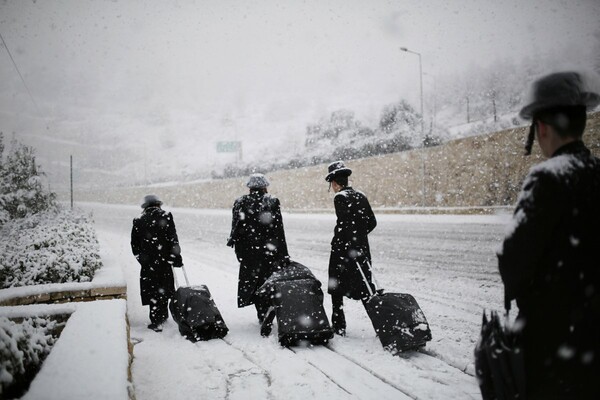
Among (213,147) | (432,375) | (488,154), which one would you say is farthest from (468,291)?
(213,147)

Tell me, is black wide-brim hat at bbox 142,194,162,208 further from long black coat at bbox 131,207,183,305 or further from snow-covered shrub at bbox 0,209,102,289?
snow-covered shrub at bbox 0,209,102,289

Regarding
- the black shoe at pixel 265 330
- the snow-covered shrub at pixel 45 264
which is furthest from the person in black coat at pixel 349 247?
the snow-covered shrub at pixel 45 264

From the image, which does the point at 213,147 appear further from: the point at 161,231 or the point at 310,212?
the point at 161,231

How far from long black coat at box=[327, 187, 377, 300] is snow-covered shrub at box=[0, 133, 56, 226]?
1271 centimetres

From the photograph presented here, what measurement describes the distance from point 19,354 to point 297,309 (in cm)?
269

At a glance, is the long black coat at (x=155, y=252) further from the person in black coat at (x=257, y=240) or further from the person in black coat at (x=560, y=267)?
the person in black coat at (x=560, y=267)

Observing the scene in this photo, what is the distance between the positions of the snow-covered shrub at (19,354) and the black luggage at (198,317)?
5.88 ft

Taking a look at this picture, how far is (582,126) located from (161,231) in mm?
5029

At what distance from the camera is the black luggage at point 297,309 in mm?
4199

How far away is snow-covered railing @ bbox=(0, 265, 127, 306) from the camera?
3.96 metres

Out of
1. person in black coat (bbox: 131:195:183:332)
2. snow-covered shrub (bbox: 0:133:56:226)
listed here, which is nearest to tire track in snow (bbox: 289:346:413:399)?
person in black coat (bbox: 131:195:183:332)

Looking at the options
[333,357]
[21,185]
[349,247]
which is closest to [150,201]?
[349,247]

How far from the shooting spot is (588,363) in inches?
57.6

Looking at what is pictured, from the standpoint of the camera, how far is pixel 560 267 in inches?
59.6
